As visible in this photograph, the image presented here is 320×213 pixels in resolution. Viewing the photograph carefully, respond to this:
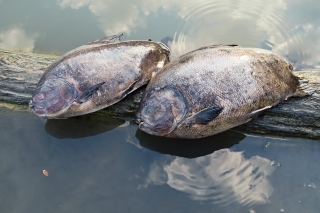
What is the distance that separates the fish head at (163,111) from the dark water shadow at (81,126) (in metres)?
0.65

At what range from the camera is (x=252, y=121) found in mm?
3904

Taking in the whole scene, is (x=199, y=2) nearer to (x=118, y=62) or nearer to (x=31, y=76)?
(x=118, y=62)

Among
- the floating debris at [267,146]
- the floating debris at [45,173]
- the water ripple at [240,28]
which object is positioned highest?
the water ripple at [240,28]

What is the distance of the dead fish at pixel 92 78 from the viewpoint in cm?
370

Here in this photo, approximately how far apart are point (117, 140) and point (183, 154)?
30.3 inches

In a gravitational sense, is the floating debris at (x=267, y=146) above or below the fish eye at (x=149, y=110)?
below

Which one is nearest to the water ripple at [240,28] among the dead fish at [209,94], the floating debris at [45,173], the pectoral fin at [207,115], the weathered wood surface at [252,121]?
the weathered wood surface at [252,121]

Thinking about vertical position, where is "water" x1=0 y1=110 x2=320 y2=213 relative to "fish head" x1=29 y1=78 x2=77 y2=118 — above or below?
below

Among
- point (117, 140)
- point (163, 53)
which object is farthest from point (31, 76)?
point (163, 53)

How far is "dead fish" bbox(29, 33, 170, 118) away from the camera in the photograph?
370 centimetres

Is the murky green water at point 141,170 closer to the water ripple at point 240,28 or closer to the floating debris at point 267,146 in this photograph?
the floating debris at point 267,146

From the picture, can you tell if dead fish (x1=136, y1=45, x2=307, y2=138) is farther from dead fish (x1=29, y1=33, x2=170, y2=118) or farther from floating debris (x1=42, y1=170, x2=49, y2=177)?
floating debris (x1=42, y1=170, x2=49, y2=177)

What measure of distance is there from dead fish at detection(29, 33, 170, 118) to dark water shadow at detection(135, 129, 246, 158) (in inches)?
25.6

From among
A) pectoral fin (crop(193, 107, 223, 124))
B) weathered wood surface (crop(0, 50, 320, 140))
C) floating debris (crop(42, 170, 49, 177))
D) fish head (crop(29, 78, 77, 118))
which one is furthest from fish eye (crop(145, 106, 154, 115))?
floating debris (crop(42, 170, 49, 177))
